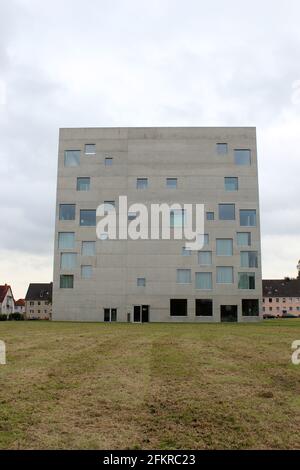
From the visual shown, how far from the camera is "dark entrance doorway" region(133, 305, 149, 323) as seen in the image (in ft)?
192

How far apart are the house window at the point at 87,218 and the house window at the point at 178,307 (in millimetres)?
14918

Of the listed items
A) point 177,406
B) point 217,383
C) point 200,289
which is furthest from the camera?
point 200,289

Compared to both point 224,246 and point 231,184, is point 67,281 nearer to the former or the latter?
point 224,246

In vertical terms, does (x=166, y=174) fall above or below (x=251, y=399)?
above

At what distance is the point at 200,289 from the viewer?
58.8m

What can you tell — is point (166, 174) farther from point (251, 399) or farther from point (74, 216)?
point (251, 399)

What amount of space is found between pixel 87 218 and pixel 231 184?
20027 mm

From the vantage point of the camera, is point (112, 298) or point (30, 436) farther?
point (112, 298)

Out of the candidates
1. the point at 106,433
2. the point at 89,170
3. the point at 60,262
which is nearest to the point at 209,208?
the point at 89,170

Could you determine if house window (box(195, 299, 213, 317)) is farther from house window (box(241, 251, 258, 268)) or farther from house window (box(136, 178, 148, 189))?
house window (box(136, 178, 148, 189))

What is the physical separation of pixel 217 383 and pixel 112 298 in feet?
160

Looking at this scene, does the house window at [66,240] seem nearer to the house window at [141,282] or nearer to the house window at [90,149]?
the house window at [141,282]
